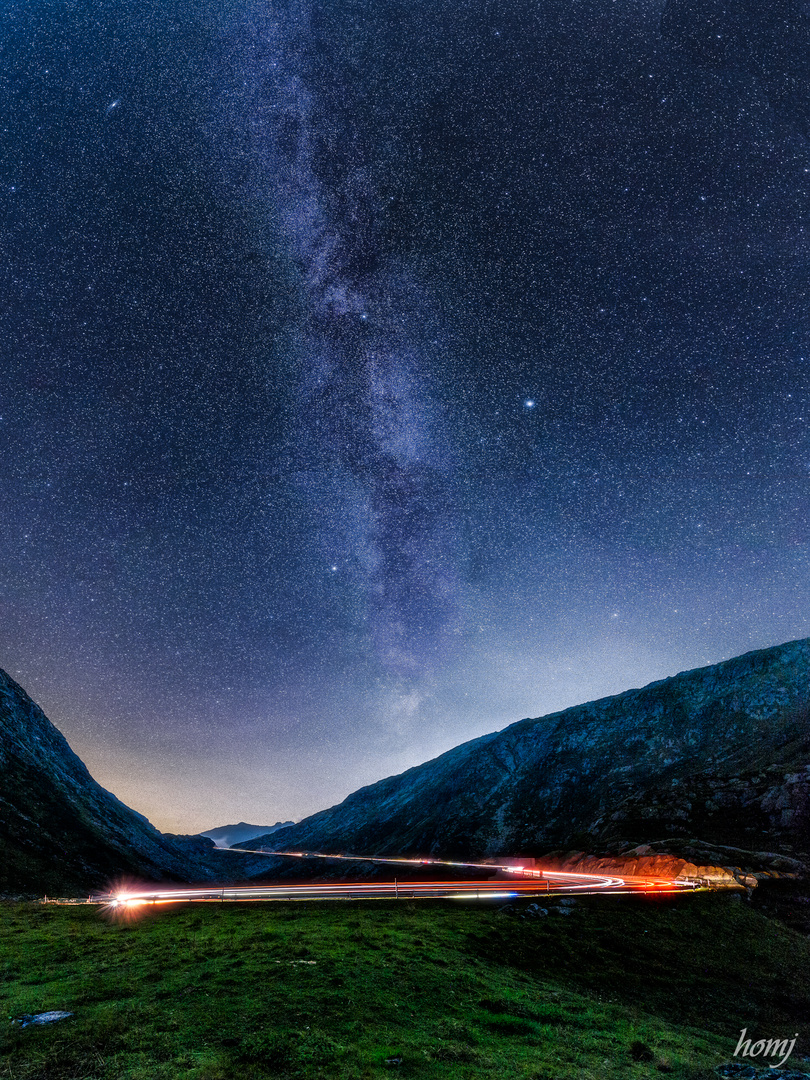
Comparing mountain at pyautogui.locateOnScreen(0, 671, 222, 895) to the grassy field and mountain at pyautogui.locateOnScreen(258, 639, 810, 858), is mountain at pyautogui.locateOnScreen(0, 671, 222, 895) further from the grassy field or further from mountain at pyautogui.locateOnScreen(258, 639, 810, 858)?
mountain at pyautogui.locateOnScreen(258, 639, 810, 858)

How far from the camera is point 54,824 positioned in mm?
118125

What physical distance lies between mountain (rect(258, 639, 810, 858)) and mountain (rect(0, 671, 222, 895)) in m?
95.0

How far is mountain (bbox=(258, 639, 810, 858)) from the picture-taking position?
11525 centimetres

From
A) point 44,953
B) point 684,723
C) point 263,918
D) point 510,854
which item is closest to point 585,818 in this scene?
point 510,854

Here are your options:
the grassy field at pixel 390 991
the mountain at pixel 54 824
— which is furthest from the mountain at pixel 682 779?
the mountain at pixel 54 824

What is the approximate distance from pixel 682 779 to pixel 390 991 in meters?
155

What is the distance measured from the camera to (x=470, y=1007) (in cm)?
2323

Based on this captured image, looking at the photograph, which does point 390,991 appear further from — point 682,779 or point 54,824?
point 682,779

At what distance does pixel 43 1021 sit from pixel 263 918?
2024cm

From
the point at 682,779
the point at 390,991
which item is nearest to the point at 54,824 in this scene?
the point at 390,991

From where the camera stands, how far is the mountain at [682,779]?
11525 cm

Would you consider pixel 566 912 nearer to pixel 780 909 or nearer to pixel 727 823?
pixel 780 909

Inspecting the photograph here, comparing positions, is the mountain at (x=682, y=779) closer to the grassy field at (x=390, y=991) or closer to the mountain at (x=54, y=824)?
the grassy field at (x=390, y=991)

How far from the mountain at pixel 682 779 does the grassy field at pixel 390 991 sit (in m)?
81.3
